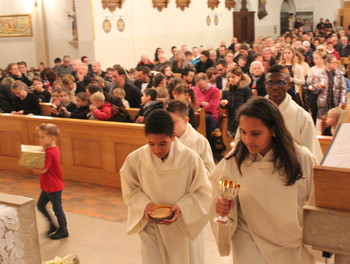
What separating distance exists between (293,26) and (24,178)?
2581 cm

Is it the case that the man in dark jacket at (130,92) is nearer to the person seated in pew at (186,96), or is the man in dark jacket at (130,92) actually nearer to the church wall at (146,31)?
the person seated in pew at (186,96)

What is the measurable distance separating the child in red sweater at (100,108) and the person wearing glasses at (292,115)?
12.1 ft

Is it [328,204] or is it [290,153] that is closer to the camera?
[328,204]

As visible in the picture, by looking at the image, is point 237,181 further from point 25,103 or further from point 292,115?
point 25,103

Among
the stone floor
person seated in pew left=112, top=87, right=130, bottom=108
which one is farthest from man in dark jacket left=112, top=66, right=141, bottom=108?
the stone floor

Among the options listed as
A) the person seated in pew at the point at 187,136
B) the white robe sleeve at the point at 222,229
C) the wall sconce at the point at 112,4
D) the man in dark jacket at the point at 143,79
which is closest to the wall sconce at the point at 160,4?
the wall sconce at the point at 112,4

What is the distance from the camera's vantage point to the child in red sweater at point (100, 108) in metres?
7.68

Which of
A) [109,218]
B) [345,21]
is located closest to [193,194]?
[109,218]

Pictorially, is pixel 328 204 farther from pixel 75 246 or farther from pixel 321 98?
pixel 321 98

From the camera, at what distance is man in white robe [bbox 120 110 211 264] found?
358 cm

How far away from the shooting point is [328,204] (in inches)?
67.8

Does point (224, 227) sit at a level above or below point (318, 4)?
below

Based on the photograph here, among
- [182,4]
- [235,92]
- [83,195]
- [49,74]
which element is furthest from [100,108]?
[182,4]

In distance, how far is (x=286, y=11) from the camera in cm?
3158
